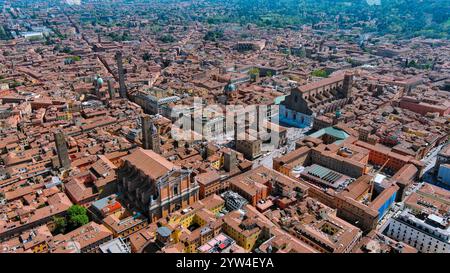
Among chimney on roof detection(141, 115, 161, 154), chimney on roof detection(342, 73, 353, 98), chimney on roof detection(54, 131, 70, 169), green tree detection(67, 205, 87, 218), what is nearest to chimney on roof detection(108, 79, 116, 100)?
chimney on roof detection(141, 115, 161, 154)

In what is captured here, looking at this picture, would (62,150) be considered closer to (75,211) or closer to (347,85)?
(75,211)

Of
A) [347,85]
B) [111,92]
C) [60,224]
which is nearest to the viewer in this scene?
[60,224]

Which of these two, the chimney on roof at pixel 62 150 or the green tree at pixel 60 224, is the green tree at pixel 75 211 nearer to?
the green tree at pixel 60 224

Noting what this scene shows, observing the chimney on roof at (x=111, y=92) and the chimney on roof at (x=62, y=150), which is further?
the chimney on roof at (x=111, y=92)

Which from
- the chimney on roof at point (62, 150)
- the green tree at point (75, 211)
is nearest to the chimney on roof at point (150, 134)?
the chimney on roof at point (62, 150)

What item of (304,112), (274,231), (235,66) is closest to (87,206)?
(274,231)

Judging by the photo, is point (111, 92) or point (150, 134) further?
point (111, 92)

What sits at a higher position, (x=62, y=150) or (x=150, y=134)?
(x=150, y=134)

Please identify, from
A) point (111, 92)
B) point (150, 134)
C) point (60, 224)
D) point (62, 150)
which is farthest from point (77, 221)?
point (111, 92)

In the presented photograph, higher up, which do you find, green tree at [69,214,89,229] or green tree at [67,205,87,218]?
green tree at [67,205,87,218]

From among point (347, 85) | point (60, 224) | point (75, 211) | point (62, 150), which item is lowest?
point (60, 224)

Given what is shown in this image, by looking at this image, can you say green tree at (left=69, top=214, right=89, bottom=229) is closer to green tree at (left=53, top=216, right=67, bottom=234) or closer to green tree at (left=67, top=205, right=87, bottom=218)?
green tree at (left=67, top=205, right=87, bottom=218)

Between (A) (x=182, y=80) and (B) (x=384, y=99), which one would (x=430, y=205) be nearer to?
(B) (x=384, y=99)
